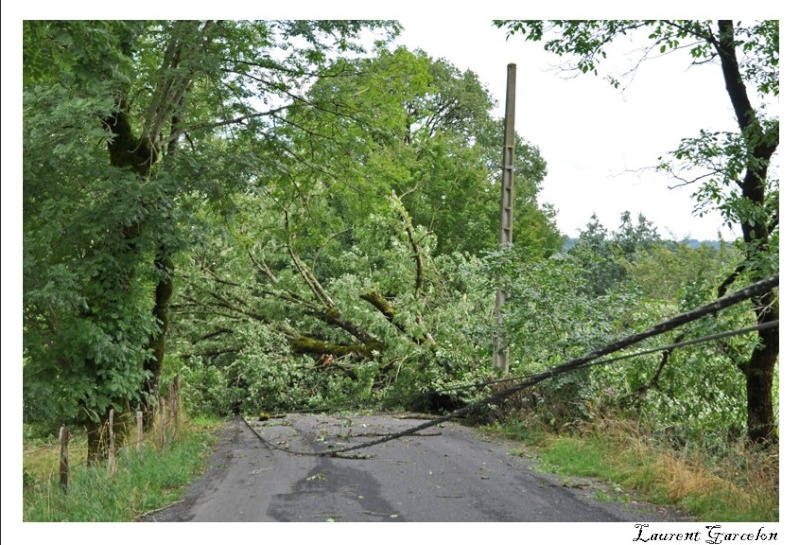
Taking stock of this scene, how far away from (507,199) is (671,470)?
698cm

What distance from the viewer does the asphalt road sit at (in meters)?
7.39

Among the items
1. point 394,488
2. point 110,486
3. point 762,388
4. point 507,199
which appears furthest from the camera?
point 507,199

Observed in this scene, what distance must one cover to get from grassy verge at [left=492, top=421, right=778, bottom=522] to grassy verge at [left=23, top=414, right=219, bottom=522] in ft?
14.5

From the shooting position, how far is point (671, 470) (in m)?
8.38

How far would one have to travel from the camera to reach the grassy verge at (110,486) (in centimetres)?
755

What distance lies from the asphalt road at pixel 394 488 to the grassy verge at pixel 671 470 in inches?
13.6

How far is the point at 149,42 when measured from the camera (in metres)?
11.3

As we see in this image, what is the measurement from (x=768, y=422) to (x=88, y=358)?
8833mm

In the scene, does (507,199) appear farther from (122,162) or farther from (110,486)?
(110,486)

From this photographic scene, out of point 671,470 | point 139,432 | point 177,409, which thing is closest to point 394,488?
point 671,470

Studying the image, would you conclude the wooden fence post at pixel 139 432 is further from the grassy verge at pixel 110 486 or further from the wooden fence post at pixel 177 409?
Result: the wooden fence post at pixel 177 409

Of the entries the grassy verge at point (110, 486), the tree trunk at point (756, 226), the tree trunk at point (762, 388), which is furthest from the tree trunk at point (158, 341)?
the tree trunk at point (762, 388)

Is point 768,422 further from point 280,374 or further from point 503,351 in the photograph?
point 280,374

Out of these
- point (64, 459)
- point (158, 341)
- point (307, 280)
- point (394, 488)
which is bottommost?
point (394, 488)
